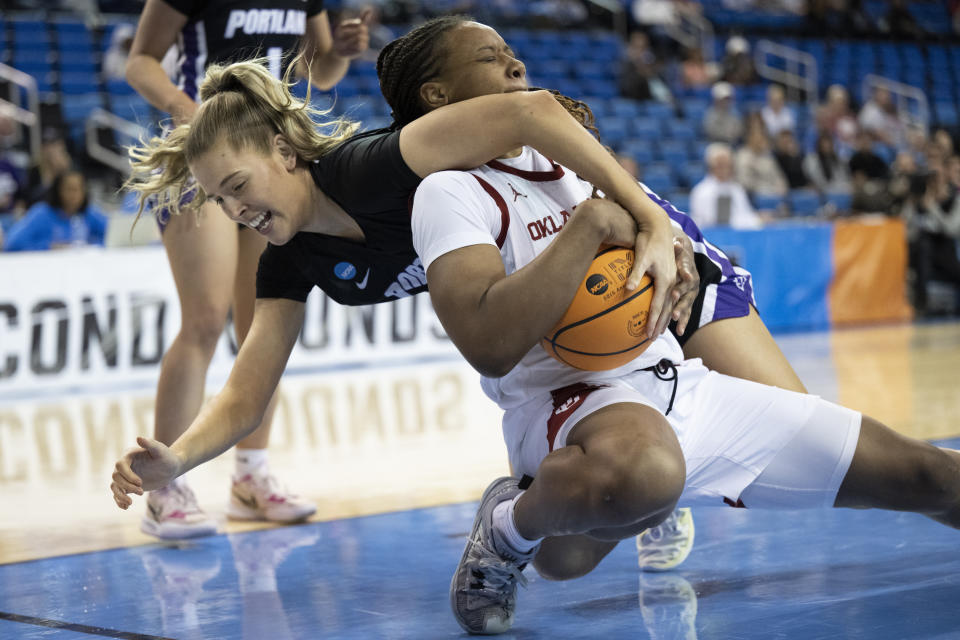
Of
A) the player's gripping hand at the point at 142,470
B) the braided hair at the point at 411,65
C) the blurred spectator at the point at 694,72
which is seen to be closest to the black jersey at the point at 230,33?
the braided hair at the point at 411,65

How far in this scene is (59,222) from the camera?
793cm

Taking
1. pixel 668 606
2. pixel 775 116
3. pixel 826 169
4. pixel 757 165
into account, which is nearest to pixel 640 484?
pixel 668 606

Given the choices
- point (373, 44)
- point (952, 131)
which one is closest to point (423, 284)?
point (373, 44)

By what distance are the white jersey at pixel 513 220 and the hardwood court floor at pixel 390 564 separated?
486 millimetres

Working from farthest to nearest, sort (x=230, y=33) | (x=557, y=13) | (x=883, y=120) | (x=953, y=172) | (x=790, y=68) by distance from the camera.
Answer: (x=790, y=68) < (x=557, y=13) < (x=883, y=120) < (x=953, y=172) < (x=230, y=33)

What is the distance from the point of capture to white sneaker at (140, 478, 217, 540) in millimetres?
3238

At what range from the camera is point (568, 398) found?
7.25 feet

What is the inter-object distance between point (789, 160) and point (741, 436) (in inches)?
393

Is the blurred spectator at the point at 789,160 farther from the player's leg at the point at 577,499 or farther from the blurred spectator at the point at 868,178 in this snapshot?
the player's leg at the point at 577,499

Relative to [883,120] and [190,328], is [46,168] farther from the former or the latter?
[883,120]

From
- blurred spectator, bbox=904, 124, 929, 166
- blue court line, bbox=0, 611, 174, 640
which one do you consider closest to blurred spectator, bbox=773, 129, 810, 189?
blurred spectator, bbox=904, 124, 929, 166

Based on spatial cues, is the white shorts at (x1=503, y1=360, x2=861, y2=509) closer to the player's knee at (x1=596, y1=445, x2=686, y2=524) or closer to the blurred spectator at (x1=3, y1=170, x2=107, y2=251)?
the player's knee at (x1=596, y1=445, x2=686, y2=524)

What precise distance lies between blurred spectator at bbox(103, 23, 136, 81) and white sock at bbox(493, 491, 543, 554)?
9011mm

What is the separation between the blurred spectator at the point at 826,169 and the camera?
12.2 meters
